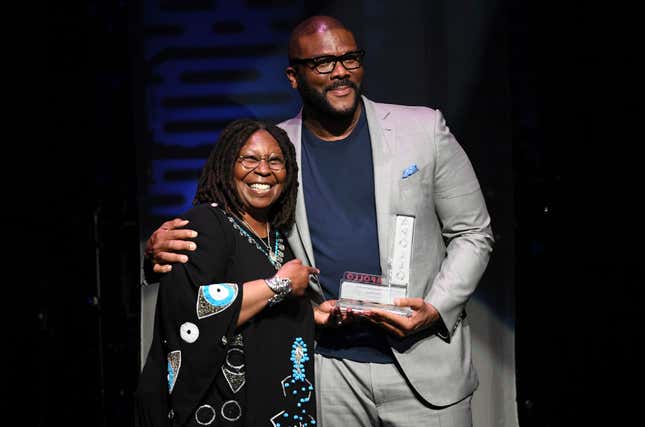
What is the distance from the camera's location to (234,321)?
7.41 feet

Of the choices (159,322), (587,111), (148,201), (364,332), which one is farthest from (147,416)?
(587,111)

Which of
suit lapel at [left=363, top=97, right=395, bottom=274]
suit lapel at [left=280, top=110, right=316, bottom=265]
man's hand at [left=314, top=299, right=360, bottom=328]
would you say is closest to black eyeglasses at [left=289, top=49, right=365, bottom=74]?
suit lapel at [left=363, top=97, right=395, bottom=274]

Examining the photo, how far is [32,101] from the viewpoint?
301 cm

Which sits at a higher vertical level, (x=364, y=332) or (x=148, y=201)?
(x=148, y=201)

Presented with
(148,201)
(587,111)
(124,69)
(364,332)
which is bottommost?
(364,332)

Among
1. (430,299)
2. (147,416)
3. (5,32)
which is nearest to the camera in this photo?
(147,416)

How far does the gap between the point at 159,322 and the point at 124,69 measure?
1512 mm

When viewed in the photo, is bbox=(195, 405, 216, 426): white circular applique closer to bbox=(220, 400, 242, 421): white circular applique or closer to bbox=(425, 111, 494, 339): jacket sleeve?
bbox=(220, 400, 242, 421): white circular applique

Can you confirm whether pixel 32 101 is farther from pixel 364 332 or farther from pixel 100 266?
pixel 364 332

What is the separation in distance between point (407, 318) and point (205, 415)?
690mm

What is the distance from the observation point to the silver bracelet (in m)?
2.29

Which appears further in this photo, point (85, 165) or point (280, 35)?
point (280, 35)

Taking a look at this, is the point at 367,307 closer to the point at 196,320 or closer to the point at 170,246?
the point at 196,320

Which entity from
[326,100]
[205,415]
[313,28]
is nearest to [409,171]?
[326,100]
